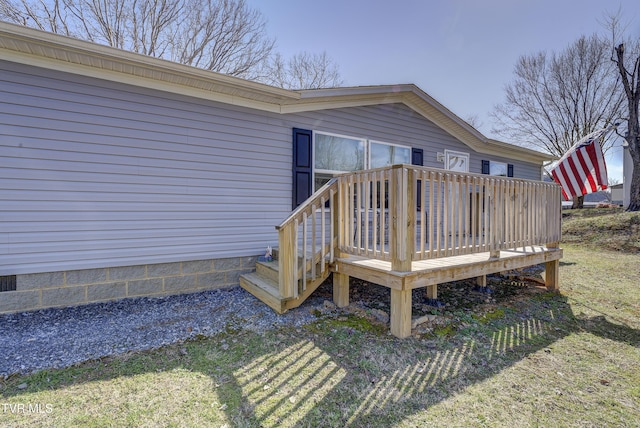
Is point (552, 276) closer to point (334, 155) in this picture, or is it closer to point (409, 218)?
point (409, 218)

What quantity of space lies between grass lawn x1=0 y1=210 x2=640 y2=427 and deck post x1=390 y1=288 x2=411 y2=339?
0.09m

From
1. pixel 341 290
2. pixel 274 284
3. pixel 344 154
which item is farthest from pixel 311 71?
pixel 341 290

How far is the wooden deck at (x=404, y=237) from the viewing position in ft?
10.7

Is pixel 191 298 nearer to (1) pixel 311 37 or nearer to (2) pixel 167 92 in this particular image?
(2) pixel 167 92

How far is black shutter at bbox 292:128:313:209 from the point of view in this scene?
211 inches

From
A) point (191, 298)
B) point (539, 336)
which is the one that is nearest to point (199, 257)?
point (191, 298)

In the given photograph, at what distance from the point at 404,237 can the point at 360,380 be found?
1.43 metres

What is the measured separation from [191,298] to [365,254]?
8.84ft

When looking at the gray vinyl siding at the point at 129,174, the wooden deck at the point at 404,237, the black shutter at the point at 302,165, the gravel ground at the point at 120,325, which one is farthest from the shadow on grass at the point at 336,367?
the black shutter at the point at 302,165

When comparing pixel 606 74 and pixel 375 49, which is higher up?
pixel 606 74

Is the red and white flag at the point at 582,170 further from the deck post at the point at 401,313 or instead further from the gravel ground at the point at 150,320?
the deck post at the point at 401,313

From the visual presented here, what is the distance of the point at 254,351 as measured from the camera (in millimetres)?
2975

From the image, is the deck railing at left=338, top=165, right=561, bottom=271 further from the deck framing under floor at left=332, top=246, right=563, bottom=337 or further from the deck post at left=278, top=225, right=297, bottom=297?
the deck post at left=278, top=225, right=297, bottom=297

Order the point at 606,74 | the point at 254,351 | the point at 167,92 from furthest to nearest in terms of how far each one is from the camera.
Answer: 1. the point at 606,74
2. the point at 167,92
3. the point at 254,351
